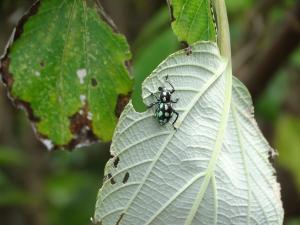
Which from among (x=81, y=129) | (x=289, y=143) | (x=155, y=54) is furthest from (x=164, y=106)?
(x=289, y=143)

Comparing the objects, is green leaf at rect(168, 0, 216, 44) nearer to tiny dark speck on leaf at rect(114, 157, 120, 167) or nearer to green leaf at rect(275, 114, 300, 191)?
tiny dark speck on leaf at rect(114, 157, 120, 167)

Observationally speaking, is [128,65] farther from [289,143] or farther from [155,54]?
[289,143]

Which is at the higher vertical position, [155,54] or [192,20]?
[192,20]

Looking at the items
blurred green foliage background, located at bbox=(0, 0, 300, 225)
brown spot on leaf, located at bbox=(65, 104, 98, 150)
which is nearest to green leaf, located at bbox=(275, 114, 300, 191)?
blurred green foliage background, located at bbox=(0, 0, 300, 225)

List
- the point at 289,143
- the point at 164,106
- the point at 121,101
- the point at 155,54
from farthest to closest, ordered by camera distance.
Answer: the point at 289,143, the point at 155,54, the point at 121,101, the point at 164,106

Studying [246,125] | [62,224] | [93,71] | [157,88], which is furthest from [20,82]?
[62,224]

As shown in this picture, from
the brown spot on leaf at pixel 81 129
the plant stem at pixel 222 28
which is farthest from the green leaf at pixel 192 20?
the brown spot on leaf at pixel 81 129

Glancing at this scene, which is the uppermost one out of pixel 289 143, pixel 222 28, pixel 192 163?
pixel 222 28

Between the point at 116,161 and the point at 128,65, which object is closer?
the point at 116,161
